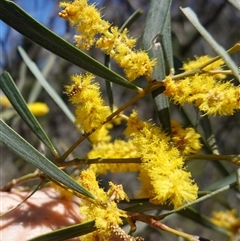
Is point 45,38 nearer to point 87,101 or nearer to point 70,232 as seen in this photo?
point 87,101

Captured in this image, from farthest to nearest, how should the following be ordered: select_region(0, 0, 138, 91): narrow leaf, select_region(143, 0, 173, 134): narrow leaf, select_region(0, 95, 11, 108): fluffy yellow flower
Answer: select_region(0, 95, 11, 108): fluffy yellow flower < select_region(143, 0, 173, 134): narrow leaf < select_region(0, 0, 138, 91): narrow leaf

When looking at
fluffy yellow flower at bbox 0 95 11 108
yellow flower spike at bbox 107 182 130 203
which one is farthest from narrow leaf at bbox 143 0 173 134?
fluffy yellow flower at bbox 0 95 11 108

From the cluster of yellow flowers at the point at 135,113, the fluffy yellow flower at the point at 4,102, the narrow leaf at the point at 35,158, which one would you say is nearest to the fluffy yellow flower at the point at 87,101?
the cluster of yellow flowers at the point at 135,113

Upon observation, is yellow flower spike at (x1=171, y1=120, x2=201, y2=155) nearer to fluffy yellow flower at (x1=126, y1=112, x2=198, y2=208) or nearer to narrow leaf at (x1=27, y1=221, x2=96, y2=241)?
fluffy yellow flower at (x1=126, y1=112, x2=198, y2=208)

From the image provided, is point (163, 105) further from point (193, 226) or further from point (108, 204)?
point (193, 226)

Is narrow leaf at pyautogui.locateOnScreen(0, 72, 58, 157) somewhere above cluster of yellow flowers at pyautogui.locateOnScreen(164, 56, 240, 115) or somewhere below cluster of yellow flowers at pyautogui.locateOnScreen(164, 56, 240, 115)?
above

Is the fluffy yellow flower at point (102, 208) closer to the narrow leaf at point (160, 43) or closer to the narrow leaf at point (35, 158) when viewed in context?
the narrow leaf at point (35, 158)
